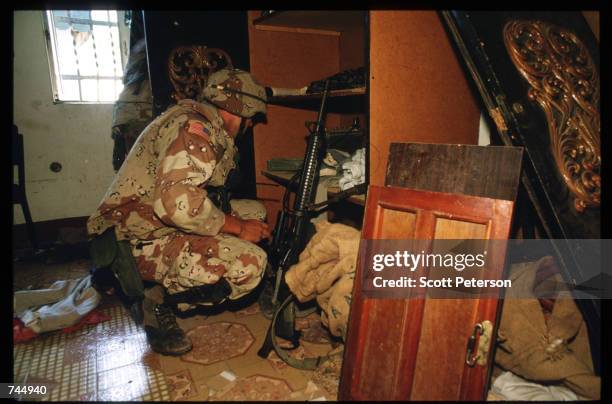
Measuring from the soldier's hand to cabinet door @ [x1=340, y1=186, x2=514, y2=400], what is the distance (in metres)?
0.65

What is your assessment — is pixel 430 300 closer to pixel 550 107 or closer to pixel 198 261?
pixel 550 107

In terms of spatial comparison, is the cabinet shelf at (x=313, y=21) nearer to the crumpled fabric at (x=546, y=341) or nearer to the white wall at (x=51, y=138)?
the crumpled fabric at (x=546, y=341)

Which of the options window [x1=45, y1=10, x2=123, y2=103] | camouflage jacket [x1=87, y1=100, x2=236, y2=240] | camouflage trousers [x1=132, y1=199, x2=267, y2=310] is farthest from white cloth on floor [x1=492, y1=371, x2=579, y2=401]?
window [x1=45, y1=10, x2=123, y2=103]

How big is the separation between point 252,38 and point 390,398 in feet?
7.36

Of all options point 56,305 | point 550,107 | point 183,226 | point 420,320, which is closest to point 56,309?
point 56,305

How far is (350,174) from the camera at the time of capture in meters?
1.71

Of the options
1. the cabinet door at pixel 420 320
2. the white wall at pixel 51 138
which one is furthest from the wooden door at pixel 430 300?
the white wall at pixel 51 138

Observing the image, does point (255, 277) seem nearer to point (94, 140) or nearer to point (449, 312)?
point (449, 312)

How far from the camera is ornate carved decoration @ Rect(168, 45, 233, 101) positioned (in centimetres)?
230

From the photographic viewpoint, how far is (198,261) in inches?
63.3

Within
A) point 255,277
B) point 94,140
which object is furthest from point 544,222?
point 94,140

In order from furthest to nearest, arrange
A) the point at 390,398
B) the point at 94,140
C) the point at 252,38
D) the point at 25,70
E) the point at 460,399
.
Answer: the point at 94,140 → the point at 25,70 → the point at 252,38 → the point at 390,398 → the point at 460,399

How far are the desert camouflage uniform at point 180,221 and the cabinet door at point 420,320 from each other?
0.67 meters

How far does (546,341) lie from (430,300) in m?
0.46
